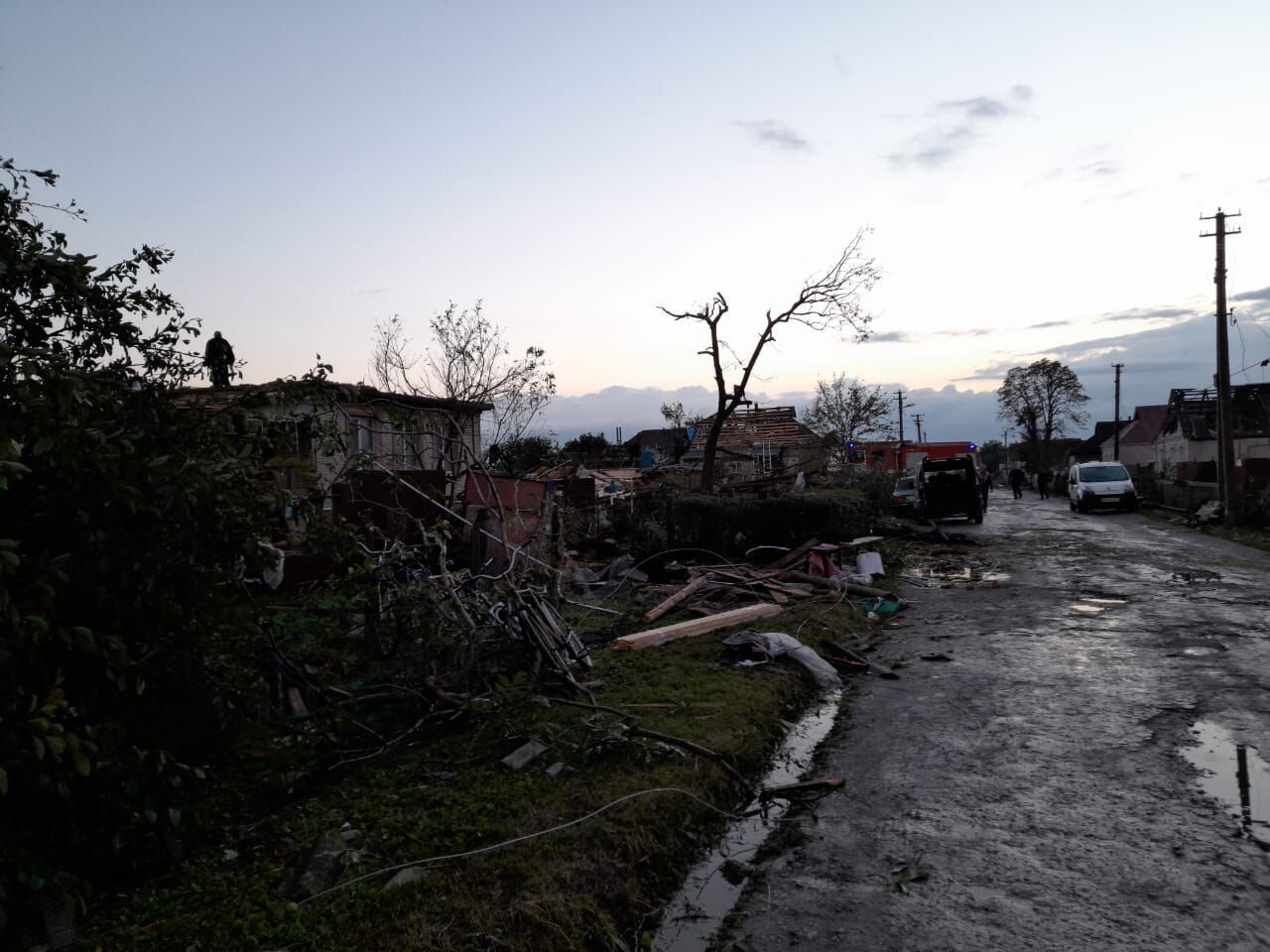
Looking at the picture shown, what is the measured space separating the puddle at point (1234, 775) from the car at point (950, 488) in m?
22.0

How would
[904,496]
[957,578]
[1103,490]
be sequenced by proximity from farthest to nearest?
[1103,490] < [904,496] < [957,578]

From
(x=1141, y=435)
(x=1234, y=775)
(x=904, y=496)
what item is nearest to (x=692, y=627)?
(x=1234, y=775)

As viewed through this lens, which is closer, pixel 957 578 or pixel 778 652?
pixel 778 652

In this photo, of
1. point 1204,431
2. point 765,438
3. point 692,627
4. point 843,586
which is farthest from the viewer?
point 1204,431

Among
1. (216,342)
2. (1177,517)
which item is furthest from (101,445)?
(1177,517)

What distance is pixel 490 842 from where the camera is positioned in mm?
4590

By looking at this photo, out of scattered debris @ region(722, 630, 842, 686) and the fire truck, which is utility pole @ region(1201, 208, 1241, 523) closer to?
the fire truck

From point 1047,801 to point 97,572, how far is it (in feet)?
17.5

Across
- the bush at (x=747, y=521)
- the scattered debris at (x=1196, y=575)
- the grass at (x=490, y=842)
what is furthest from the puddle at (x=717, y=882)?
the bush at (x=747, y=521)

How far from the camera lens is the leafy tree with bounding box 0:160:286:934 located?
11.4 feet

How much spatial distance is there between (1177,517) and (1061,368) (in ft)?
189

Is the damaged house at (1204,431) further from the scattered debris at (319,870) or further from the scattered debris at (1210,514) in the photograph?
the scattered debris at (319,870)

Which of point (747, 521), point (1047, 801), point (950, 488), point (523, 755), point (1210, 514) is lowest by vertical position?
point (1047, 801)

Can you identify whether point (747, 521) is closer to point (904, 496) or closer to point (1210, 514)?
point (904, 496)
